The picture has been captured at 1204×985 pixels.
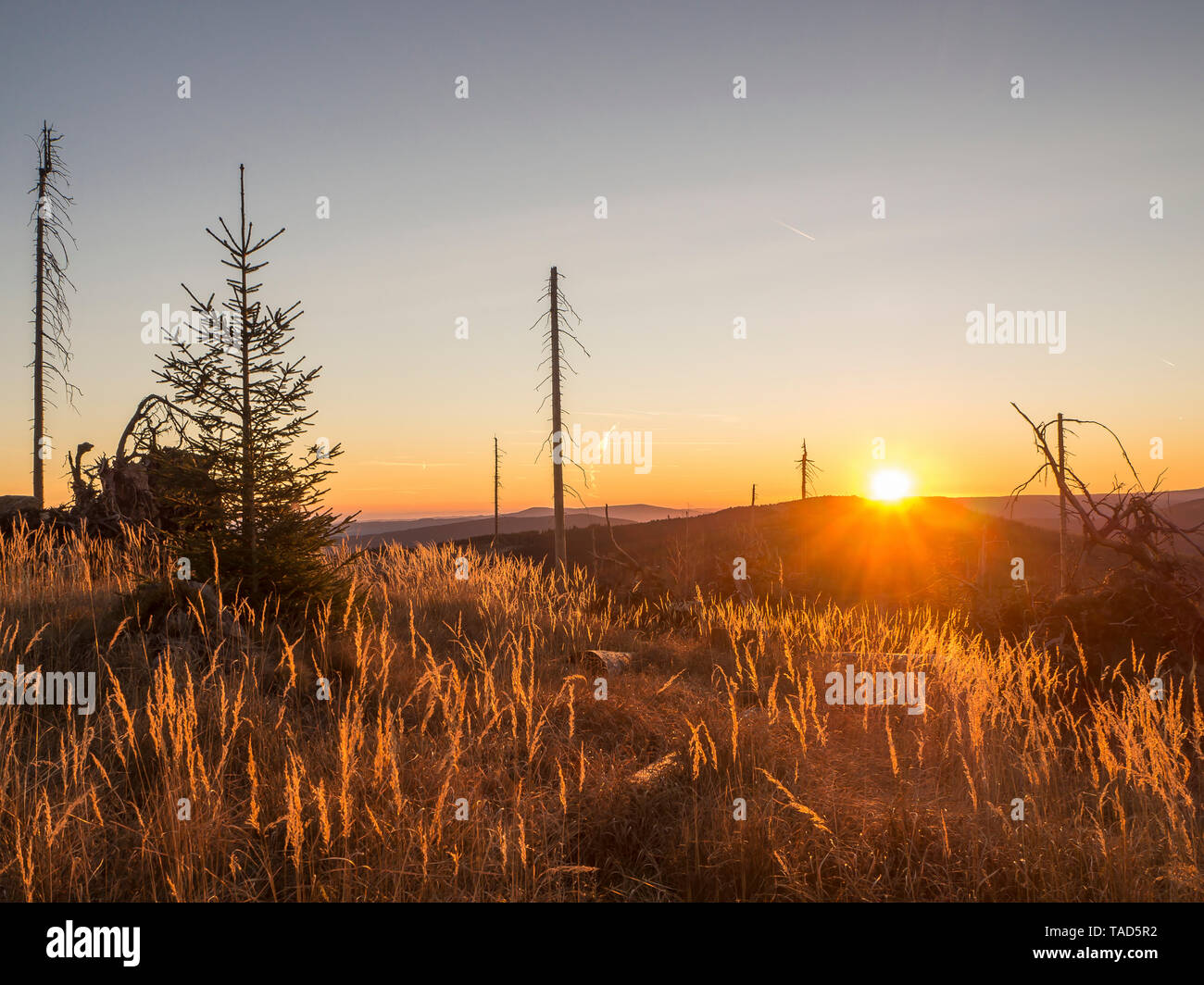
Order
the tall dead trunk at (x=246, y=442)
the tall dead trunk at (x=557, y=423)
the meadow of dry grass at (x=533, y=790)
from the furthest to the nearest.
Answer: the tall dead trunk at (x=557, y=423) → the tall dead trunk at (x=246, y=442) → the meadow of dry grass at (x=533, y=790)

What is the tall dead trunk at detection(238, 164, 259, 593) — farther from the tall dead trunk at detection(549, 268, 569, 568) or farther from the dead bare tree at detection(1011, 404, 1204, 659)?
the tall dead trunk at detection(549, 268, 569, 568)

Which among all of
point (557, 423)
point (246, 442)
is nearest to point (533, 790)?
point (246, 442)

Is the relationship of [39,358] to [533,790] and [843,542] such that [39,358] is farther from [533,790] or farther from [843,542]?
[843,542]

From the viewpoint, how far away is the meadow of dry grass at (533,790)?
119 inches

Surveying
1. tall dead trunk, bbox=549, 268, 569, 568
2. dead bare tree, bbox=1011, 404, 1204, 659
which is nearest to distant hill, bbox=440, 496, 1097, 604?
tall dead trunk, bbox=549, 268, 569, 568

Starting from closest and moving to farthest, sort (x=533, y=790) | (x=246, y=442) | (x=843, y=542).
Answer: (x=533, y=790) → (x=246, y=442) → (x=843, y=542)

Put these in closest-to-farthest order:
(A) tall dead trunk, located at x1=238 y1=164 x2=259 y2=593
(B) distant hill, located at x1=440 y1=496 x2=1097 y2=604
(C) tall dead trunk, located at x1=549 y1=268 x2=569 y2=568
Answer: (A) tall dead trunk, located at x1=238 y1=164 x2=259 y2=593, (C) tall dead trunk, located at x1=549 y1=268 x2=569 y2=568, (B) distant hill, located at x1=440 y1=496 x2=1097 y2=604

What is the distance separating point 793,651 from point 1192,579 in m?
4.05

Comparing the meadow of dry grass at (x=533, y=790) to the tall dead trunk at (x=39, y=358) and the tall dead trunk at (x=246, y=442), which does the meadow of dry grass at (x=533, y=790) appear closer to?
the tall dead trunk at (x=246, y=442)

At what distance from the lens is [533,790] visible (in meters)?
3.89

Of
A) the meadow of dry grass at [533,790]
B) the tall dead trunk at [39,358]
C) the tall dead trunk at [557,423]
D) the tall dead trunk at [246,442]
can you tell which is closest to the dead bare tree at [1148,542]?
the meadow of dry grass at [533,790]

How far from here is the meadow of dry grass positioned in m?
3.02
